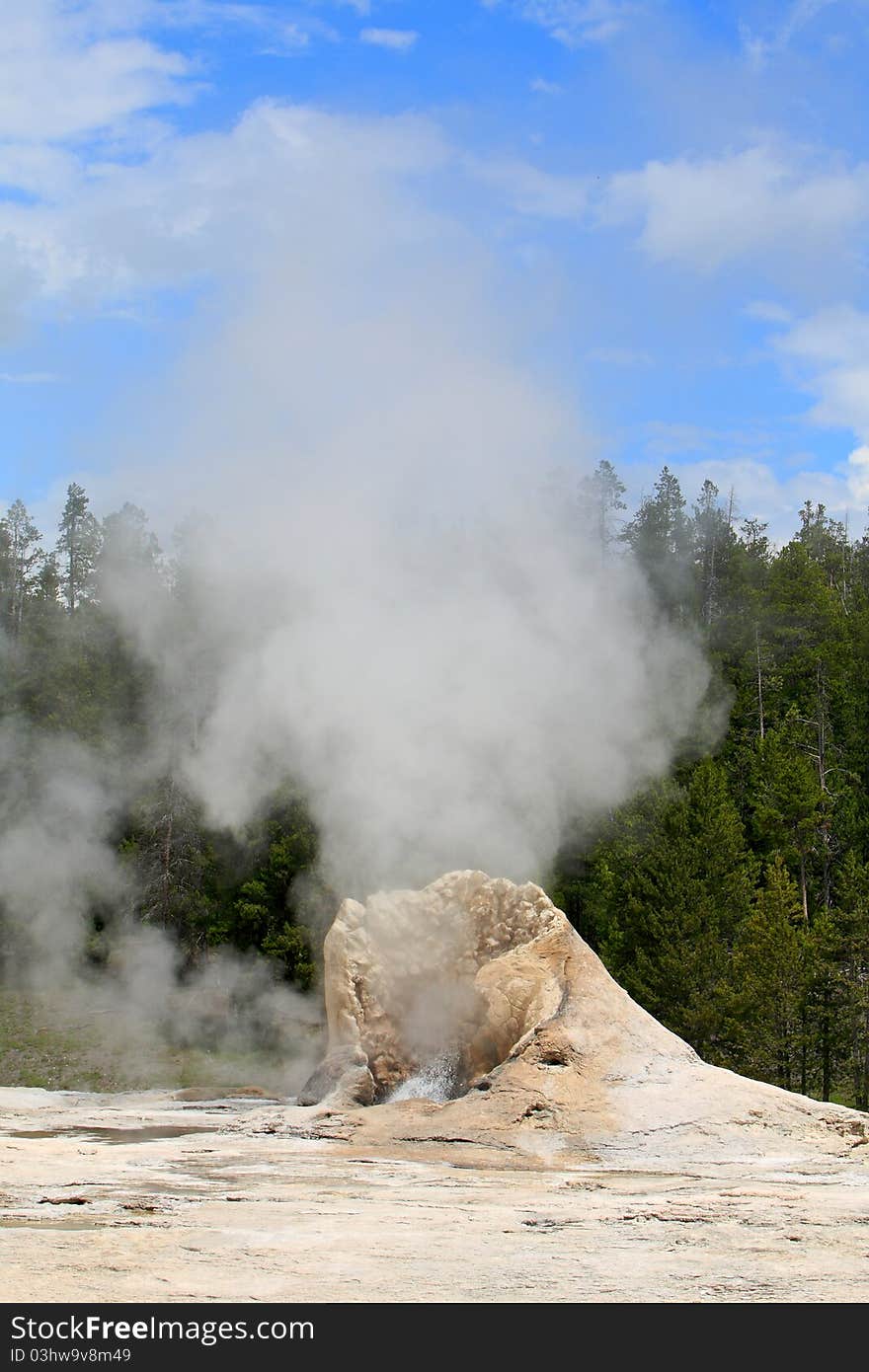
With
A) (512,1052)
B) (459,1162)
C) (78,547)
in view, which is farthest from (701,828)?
(78,547)

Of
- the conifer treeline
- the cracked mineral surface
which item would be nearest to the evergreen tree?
the conifer treeline

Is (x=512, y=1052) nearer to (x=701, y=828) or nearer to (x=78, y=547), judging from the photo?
(x=701, y=828)

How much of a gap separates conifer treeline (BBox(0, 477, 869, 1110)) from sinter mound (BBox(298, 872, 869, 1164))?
8.60 m

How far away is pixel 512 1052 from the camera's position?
18188 mm

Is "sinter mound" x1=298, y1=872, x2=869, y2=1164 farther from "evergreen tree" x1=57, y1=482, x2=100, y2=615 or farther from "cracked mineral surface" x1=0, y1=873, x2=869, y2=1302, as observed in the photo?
"evergreen tree" x1=57, y1=482, x2=100, y2=615

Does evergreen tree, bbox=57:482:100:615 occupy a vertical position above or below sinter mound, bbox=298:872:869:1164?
above

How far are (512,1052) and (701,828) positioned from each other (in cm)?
1413

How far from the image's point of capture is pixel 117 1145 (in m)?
17.1

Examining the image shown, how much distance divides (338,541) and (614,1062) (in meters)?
14.2

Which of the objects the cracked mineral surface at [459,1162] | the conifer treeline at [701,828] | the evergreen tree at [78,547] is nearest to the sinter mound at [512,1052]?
the cracked mineral surface at [459,1162]

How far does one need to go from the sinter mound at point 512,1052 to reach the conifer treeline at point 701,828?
860 centimetres

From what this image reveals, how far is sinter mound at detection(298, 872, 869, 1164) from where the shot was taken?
16.2m

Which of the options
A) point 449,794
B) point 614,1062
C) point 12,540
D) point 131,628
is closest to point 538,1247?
point 614,1062

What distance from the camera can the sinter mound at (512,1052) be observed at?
53.0ft
